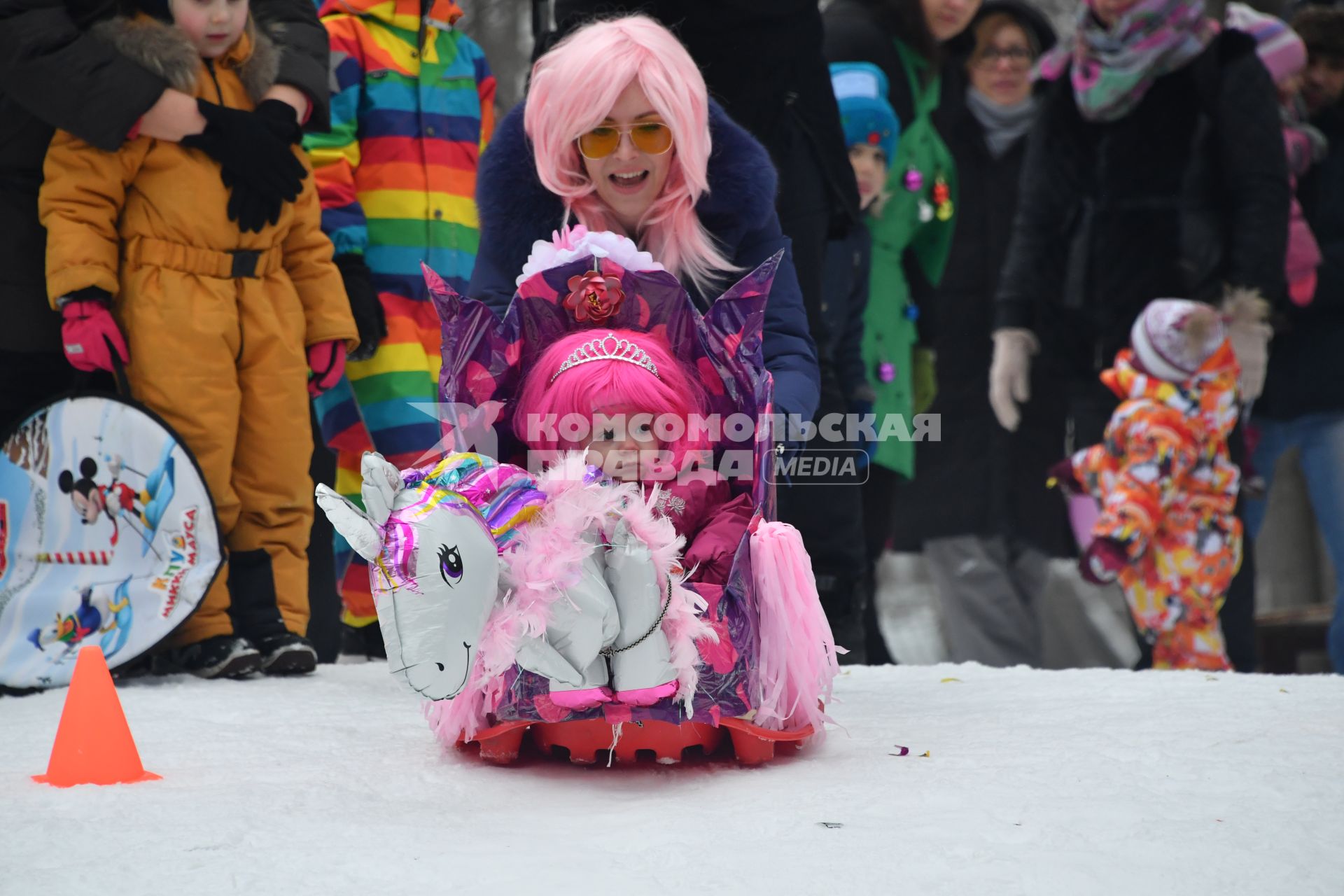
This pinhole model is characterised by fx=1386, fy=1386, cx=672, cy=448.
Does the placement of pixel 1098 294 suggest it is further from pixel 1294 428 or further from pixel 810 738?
pixel 810 738

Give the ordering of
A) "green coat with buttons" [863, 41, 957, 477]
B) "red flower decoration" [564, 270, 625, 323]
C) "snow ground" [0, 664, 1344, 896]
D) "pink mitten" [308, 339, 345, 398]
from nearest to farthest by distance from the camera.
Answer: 1. "snow ground" [0, 664, 1344, 896]
2. "red flower decoration" [564, 270, 625, 323]
3. "pink mitten" [308, 339, 345, 398]
4. "green coat with buttons" [863, 41, 957, 477]

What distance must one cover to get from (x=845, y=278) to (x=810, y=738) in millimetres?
2078

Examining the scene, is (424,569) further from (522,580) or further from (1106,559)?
(1106,559)

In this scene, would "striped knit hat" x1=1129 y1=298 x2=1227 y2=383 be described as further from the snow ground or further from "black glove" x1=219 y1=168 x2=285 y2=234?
"black glove" x1=219 y1=168 x2=285 y2=234

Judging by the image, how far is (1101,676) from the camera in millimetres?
3096

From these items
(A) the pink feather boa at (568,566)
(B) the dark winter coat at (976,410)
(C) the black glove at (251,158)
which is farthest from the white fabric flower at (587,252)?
(B) the dark winter coat at (976,410)

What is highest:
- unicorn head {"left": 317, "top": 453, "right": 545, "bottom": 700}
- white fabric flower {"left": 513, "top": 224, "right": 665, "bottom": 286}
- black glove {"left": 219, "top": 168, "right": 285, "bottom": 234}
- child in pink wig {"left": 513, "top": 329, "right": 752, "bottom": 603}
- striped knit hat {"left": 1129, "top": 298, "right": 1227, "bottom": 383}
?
black glove {"left": 219, "top": 168, "right": 285, "bottom": 234}

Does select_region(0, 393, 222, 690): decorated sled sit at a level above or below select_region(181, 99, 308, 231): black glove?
below

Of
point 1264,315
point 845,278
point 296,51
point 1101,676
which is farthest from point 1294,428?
point 296,51

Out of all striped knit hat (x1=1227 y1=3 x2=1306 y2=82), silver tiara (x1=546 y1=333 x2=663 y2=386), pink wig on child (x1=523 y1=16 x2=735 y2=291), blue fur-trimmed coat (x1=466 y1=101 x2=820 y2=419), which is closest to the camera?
silver tiara (x1=546 y1=333 x2=663 y2=386)

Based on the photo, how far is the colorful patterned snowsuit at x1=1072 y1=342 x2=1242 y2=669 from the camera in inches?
159

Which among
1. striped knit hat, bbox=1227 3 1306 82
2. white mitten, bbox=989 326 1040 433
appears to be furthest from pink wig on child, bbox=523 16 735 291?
striped knit hat, bbox=1227 3 1306 82

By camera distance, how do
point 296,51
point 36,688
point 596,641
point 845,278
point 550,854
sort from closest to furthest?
point 550,854 → point 596,641 → point 36,688 → point 296,51 → point 845,278

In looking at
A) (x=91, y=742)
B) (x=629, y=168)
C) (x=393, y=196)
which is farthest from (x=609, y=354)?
(x=393, y=196)
